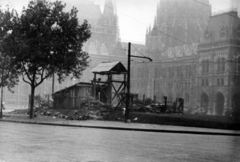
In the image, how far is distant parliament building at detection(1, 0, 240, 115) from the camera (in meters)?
76.2

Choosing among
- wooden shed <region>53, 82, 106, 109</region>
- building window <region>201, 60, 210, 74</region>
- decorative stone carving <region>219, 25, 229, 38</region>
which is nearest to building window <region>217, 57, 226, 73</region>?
building window <region>201, 60, 210, 74</region>

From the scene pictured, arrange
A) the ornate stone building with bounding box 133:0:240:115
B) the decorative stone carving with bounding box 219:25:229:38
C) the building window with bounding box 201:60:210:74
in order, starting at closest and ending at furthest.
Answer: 1. the ornate stone building with bounding box 133:0:240:115
2. the decorative stone carving with bounding box 219:25:229:38
3. the building window with bounding box 201:60:210:74

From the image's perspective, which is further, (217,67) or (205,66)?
(205,66)

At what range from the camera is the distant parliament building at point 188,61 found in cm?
7625

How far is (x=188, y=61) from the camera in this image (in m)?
98.1

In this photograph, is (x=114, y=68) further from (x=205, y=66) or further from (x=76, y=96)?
(x=205, y=66)

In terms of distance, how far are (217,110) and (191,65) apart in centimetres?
2076

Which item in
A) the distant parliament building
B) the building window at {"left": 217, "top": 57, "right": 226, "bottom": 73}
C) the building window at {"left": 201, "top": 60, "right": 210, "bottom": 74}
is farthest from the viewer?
the building window at {"left": 201, "top": 60, "right": 210, "bottom": 74}

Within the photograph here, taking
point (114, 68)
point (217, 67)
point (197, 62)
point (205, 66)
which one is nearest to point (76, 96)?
point (114, 68)

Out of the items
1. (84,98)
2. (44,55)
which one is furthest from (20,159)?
(84,98)

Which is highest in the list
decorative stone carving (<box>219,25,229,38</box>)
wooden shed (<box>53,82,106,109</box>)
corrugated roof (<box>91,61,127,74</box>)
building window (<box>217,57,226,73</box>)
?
decorative stone carving (<box>219,25,229,38</box>)

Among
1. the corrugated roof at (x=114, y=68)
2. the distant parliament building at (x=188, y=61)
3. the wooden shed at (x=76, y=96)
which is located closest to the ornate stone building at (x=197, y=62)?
the distant parliament building at (x=188, y=61)

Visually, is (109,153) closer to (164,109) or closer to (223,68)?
(164,109)

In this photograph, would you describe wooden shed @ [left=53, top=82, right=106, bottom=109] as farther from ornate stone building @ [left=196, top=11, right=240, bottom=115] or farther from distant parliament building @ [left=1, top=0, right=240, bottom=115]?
ornate stone building @ [left=196, top=11, right=240, bottom=115]
